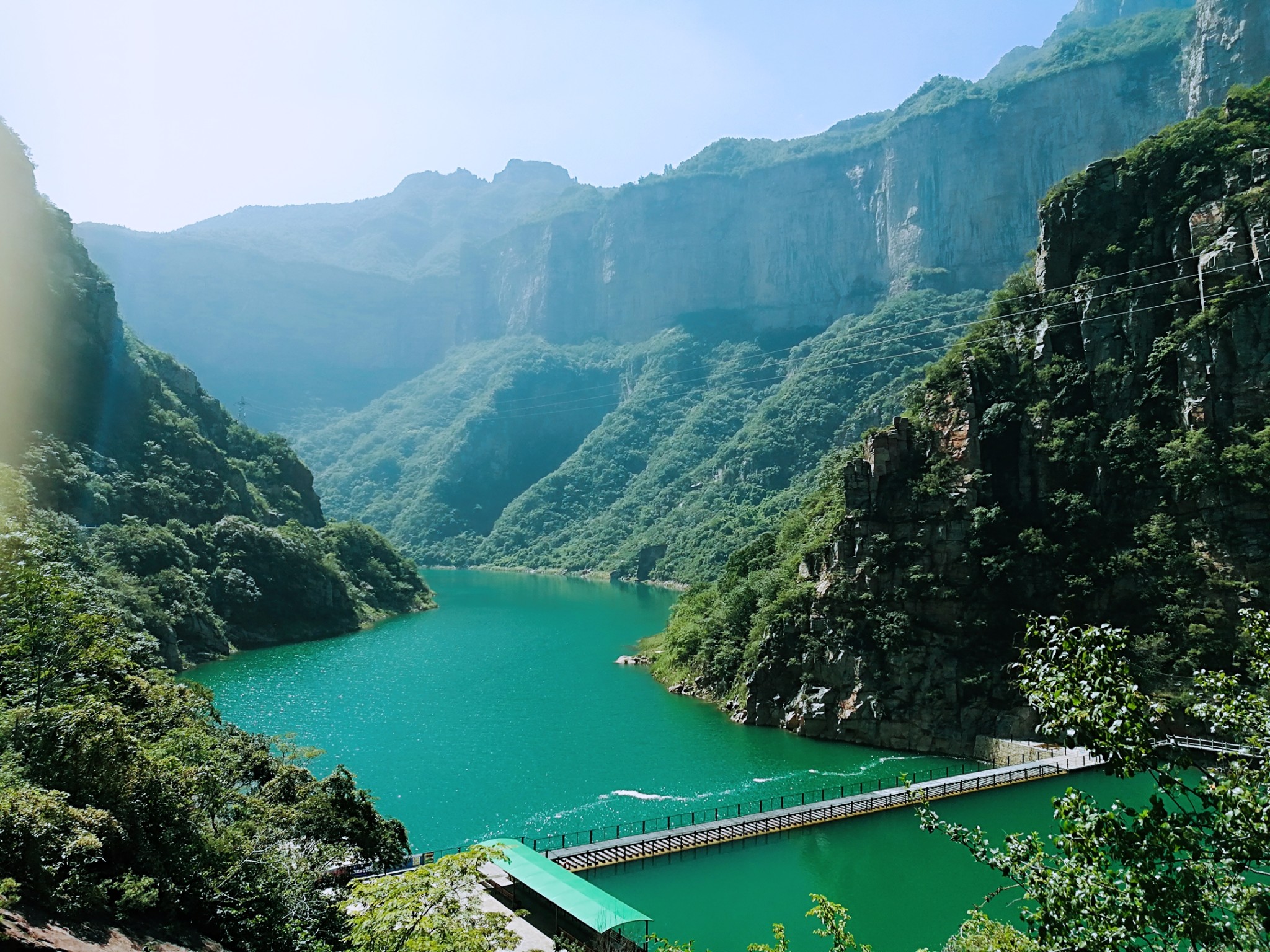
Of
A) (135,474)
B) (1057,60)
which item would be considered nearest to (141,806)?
(135,474)

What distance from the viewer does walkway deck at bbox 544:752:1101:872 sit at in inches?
1109

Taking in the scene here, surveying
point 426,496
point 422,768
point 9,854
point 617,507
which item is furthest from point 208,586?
point 426,496

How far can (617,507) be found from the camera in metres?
161

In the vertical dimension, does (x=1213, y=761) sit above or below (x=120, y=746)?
below

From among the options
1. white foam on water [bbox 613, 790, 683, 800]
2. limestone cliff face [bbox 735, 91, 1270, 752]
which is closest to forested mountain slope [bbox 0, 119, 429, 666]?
white foam on water [bbox 613, 790, 683, 800]

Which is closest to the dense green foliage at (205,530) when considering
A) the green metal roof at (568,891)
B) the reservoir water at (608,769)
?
the reservoir water at (608,769)

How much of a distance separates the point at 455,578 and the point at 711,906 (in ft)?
407

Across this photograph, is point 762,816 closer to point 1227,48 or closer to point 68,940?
point 68,940

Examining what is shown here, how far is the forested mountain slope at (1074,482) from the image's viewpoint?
3919 centimetres

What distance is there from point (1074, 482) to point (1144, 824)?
4095 centimetres

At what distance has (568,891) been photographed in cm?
2238

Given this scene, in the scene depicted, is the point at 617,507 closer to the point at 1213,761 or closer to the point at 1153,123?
the point at 1153,123

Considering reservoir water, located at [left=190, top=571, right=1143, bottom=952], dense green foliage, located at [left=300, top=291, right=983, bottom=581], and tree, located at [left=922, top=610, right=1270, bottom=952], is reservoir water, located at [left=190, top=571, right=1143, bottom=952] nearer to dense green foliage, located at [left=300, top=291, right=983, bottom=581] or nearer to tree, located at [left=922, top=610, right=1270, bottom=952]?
tree, located at [left=922, top=610, right=1270, bottom=952]

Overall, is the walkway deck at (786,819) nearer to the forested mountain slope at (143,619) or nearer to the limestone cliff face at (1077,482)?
the limestone cliff face at (1077,482)
